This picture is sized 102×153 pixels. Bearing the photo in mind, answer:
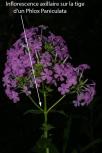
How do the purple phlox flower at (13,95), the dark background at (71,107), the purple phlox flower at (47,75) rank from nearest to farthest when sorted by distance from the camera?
the purple phlox flower at (47,75), the purple phlox flower at (13,95), the dark background at (71,107)

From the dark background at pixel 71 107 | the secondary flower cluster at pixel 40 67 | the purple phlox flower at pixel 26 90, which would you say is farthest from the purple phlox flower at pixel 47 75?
the dark background at pixel 71 107

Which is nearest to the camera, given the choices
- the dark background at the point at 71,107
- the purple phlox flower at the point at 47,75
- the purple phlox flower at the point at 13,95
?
the purple phlox flower at the point at 47,75

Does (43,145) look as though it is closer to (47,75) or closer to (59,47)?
(47,75)

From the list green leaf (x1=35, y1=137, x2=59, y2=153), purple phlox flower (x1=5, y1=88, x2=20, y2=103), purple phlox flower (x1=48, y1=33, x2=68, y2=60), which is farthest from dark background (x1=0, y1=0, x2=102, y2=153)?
purple phlox flower (x1=48, y1=33, x2=68, y2=60)

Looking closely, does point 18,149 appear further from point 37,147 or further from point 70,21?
point 70,21

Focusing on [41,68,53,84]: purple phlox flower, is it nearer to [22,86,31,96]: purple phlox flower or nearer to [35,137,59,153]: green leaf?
[22,86,31,96]: purple phlox flower

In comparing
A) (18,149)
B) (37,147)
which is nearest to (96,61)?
(18,149)

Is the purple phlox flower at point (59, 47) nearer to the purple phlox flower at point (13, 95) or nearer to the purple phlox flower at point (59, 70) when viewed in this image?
the purple phlox flower at point (59, 70)
